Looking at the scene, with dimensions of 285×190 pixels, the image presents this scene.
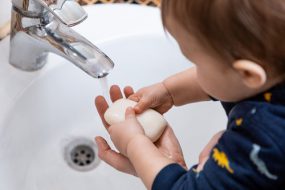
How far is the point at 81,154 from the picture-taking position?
0.79 m

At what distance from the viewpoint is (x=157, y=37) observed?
0.76 meters

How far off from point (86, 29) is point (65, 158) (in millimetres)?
189

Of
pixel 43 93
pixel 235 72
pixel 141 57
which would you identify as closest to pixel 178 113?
pixel 141 57

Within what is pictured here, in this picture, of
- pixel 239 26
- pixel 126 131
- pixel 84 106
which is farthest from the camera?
pixel 84 106

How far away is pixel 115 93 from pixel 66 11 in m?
0.18

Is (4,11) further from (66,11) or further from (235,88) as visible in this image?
(235,88)

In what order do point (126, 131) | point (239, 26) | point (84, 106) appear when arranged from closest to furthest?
point (239, 26) < point (126, 131) < point (84, 106)

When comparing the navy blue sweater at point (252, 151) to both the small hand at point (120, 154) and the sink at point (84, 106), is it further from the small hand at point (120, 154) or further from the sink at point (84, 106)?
the sink at point (84, 106)

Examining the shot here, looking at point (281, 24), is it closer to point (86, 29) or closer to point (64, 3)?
point (64, 3)

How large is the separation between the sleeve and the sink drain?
266mm

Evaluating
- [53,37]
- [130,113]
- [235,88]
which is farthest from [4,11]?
[235,88]

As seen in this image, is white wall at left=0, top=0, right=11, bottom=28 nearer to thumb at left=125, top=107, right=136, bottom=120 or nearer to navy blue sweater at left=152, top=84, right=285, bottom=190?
thumb at left=125, top=107, right=136, bottom=120

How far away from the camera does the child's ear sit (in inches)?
18.2

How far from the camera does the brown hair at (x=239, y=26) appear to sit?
0.44 metres
